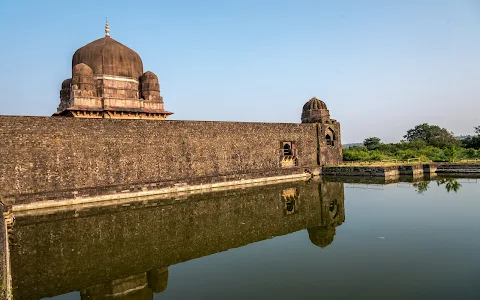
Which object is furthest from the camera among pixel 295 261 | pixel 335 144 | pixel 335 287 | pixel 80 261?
pixel 335 144

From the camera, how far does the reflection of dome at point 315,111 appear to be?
86.1 feet

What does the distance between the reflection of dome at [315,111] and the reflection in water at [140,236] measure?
1264 cm

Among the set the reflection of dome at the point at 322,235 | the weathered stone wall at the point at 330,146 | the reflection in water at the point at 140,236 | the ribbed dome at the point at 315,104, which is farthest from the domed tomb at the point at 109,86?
the reflection of dome at the point at 322,235

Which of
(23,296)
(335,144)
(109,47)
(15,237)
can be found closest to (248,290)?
(23,296)

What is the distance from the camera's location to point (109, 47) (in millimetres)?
20641

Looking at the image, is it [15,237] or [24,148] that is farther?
[24,148]

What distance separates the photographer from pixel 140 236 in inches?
354

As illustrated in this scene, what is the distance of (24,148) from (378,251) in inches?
494

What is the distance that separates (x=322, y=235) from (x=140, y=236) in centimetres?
461

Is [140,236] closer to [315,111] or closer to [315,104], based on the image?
[315,111]

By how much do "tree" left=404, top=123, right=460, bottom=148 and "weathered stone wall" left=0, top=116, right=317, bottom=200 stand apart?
29.4 m

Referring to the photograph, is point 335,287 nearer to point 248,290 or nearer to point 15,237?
point 248,290

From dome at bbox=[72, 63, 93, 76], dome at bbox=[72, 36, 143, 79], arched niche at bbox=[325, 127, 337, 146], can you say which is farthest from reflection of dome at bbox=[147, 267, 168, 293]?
arched niche at bbox=[325, 127, 337, 146]

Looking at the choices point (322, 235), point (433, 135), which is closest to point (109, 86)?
point (322, 235)
